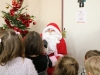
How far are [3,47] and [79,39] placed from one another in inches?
61.1

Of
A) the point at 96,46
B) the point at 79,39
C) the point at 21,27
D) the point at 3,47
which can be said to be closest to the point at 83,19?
the point at 79,39

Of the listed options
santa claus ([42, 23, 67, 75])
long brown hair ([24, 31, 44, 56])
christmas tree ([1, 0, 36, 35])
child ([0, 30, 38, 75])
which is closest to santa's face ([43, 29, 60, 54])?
santa claus ([42, 23, 67, 75])

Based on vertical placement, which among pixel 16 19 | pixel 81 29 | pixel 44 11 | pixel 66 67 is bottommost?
pixel 66 67

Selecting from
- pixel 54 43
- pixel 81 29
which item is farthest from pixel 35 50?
pixel 81 29

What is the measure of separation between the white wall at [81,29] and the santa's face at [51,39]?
45 cm

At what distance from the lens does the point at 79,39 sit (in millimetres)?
2344

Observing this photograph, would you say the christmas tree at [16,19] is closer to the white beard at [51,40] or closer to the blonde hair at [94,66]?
the white beard at [51,40]

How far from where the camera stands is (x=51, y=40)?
2.04 meters

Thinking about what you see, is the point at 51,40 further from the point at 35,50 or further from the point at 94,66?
the point at 94,66

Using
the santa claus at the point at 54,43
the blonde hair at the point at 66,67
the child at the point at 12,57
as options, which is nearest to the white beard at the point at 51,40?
the santa claus at the point at 54,43

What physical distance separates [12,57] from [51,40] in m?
1.01

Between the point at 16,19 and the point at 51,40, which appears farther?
the point at 51,40

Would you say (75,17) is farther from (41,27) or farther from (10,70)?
(10,70)

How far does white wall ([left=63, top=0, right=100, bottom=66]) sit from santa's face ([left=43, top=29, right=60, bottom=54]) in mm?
454
